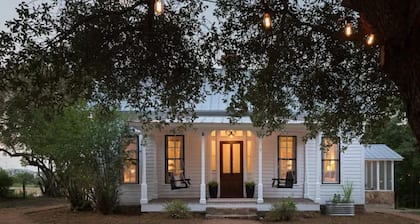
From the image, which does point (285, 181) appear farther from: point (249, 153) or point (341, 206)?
point (341, 206)

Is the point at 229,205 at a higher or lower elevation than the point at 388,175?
lower

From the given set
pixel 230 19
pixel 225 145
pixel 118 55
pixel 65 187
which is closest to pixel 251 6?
pixel 230 19

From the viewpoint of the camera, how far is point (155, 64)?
8.27m

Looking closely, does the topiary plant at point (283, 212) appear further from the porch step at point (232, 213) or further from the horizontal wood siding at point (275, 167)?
the horizontal wood siding at point (275, 167)

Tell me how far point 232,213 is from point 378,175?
31.4 feet

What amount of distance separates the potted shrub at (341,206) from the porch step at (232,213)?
99.8 inches

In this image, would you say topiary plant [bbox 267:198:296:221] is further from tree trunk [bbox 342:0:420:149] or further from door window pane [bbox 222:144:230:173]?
tree trunk [bbox 342:0:420:149]

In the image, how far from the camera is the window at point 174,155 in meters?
18.5

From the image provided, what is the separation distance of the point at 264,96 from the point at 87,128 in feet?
27.4

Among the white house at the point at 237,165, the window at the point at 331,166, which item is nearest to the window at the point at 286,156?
the white house at the point at 237,165

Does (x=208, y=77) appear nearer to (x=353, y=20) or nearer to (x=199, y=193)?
(x=353, y=20)

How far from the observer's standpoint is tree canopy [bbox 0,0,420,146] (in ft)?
25.6

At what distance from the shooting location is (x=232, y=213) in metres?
16.1

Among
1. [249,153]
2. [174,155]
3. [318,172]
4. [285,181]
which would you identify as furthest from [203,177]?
[318,172]
